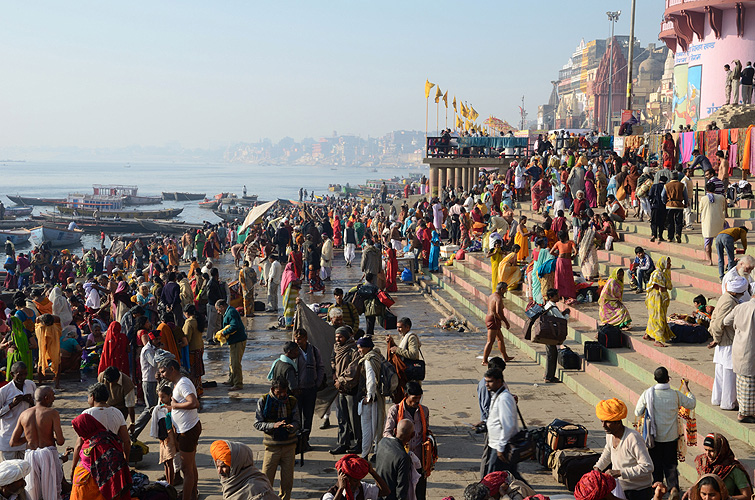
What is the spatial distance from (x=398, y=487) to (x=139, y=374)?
4.74 m

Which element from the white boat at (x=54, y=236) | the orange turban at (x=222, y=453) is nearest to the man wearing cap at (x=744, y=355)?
the orange turban at (x=222, y=453)

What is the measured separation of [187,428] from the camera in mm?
5953

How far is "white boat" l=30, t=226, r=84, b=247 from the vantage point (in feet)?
147

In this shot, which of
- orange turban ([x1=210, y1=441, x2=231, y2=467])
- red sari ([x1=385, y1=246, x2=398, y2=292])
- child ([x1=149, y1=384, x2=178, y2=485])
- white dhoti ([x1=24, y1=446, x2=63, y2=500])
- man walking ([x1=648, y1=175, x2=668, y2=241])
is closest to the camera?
orange turban ([x1=210, y1=441, x2=231, y2=467])

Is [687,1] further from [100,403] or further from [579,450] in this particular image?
[100,403]

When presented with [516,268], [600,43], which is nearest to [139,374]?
[516,268]

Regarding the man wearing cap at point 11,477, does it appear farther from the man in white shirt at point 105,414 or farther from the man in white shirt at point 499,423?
the man in white shirt at point 499,423

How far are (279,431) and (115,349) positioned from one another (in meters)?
3.08

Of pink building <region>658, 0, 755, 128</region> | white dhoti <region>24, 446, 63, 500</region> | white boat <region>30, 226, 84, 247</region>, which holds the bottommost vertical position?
white boat <region>30, 226, 84, 247</region>

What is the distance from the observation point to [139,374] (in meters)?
8.48

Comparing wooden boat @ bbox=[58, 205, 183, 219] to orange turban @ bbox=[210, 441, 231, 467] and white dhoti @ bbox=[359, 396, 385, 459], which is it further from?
orange turban @ bbox=[210, 441, 231, 467]

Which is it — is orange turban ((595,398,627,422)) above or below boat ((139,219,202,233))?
above

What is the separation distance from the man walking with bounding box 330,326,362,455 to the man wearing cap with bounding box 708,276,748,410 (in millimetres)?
3540

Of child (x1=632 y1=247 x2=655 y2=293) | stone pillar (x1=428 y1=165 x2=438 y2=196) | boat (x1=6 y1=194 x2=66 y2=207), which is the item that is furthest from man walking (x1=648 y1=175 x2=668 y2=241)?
boat (x1=6 y1=194 x2=66 y2=207)
